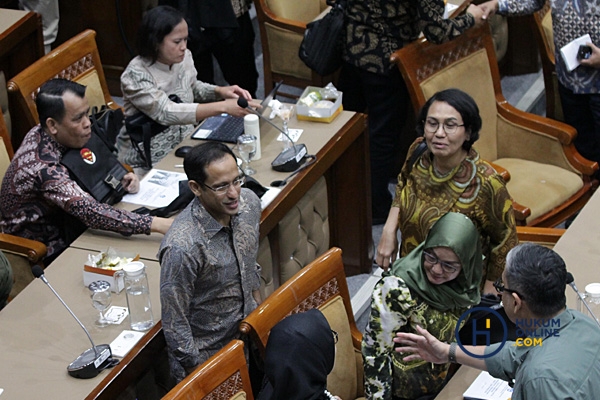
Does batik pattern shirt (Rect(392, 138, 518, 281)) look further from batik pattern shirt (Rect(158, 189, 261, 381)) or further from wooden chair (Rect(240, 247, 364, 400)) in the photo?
batik pattern shirt (Rect(158, 189, 261, 381))

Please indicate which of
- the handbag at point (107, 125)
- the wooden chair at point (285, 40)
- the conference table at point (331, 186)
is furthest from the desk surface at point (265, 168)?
the wooden chair at point (285, 40)

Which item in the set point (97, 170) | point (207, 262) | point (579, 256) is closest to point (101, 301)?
point (207, 262)

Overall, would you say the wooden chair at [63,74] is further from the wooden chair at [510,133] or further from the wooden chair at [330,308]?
the wooden chair at [330,308]

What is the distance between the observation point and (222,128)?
4.02m

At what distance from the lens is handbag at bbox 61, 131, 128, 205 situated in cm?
338

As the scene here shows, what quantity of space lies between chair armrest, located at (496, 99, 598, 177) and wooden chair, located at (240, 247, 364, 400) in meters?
1.78

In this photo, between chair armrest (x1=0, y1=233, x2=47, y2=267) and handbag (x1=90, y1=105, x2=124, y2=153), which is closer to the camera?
chair armrest (x1=0, y1=233, x2=47, y2=267)

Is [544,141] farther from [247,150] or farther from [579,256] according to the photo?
[247,150]

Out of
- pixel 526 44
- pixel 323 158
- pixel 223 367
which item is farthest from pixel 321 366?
pixel 526 44

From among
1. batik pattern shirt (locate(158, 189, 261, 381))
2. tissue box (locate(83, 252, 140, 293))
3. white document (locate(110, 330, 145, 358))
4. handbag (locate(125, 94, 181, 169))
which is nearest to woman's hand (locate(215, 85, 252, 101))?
handbag (locate(125, 94, 181, 169))

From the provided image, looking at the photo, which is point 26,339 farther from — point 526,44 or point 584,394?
point 526,44

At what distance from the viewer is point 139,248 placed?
3303mm

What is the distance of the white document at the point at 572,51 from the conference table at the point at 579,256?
3.02ft

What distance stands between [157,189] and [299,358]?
1415 mm
